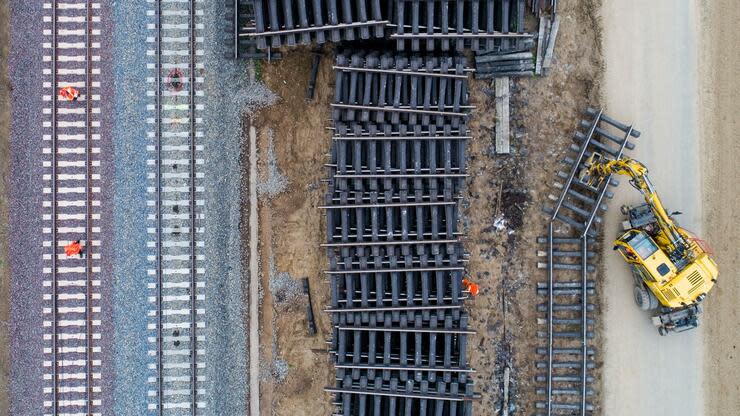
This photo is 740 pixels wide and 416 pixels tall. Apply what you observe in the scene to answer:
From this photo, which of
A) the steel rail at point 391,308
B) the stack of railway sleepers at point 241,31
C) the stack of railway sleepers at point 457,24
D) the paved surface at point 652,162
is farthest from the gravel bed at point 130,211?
the paved surface at point 652,162

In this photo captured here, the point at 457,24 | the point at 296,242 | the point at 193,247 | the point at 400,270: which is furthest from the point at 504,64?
the point at 193,247

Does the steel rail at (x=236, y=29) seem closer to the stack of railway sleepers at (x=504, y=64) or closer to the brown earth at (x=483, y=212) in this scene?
the brown earth at (x=483, y=212)

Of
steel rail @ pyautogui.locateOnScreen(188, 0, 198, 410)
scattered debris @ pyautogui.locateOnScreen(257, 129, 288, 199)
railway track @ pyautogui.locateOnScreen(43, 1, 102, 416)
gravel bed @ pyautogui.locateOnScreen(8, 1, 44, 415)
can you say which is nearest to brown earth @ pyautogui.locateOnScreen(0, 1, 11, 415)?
gravel bed @ pyautogui.locateOnScreen(8, 1, 44, 415)

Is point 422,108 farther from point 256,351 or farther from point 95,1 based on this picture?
point 95,1

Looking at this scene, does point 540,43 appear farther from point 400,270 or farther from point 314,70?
point 400,270

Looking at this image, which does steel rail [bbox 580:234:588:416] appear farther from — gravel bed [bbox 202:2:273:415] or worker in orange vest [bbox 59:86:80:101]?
worker in orange vest [bbox 59:86:80:101]

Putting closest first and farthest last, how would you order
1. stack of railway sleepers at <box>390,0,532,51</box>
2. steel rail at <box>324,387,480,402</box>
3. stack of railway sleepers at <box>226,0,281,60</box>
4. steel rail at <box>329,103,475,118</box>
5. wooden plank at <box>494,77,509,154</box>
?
stack of railway sleepers at <box>390,0,532,51</box> → steel rail at <box>324,387,480,402</box> → steel rail at <box>329,103,475,118</box> → stack of railway sleepers at <box>226,0,281,60</box> → wooden plank at <box>494,77,509,154</box>
